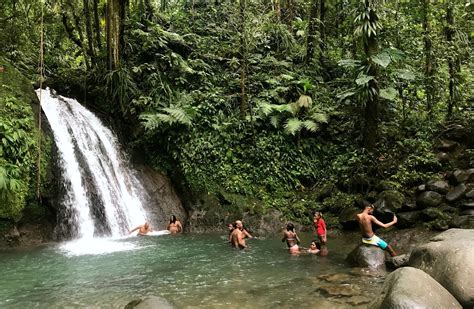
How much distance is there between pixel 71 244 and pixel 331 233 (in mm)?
7145

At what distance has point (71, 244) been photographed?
10.5 m

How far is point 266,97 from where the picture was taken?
15.2 m

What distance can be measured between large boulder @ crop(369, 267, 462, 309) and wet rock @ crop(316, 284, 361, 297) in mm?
1105

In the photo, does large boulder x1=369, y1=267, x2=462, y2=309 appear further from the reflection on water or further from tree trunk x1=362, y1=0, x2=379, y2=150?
tree trunk x1=362, y1=0, x2=379, y2=150

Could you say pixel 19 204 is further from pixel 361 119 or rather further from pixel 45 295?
pixel 361 119

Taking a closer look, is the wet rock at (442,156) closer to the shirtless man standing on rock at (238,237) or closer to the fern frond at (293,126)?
the fern frond at (293,126)

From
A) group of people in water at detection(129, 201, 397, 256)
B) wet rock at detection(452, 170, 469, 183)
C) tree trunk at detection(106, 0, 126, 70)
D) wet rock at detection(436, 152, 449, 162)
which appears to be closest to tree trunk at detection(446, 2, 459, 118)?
wet rock at detection(436, 152, 449, 162)

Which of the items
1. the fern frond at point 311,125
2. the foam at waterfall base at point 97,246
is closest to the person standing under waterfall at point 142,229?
the foam at waterfall base at point 97,246

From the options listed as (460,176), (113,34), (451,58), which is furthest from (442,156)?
(113,34)

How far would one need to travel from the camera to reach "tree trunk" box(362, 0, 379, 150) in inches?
468

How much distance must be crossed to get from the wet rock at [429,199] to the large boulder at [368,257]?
311 centimetres

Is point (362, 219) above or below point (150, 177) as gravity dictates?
below

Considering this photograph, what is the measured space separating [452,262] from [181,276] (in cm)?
468

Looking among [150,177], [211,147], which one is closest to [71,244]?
[150,177]
